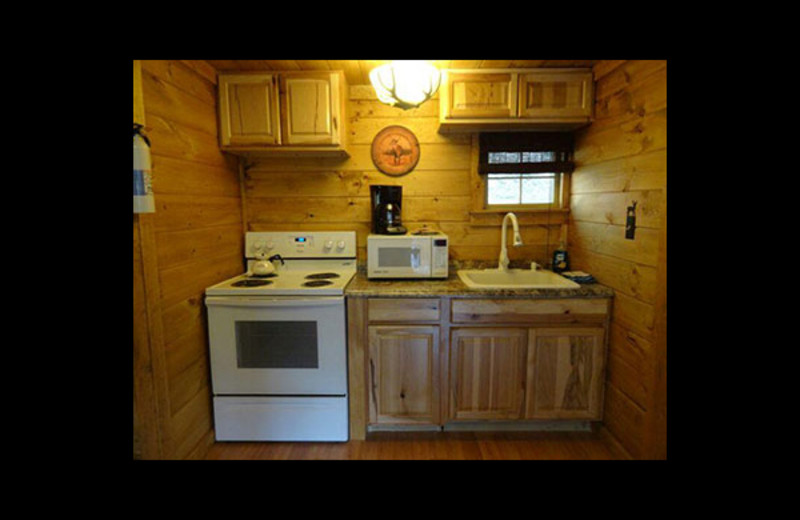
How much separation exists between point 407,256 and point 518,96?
1.14m

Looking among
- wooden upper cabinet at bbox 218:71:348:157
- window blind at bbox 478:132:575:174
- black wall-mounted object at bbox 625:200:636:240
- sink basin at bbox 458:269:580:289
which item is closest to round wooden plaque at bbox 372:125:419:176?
wooden upper cabinet at bbox 218:71:348:157

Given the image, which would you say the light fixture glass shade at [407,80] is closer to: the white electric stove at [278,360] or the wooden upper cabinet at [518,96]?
the wooden upper cabinet at [518,96]

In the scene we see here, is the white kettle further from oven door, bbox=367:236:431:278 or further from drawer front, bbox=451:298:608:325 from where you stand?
drawer front, bbox=451:298:608:325

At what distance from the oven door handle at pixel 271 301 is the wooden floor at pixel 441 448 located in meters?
0.80

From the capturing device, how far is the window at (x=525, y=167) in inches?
89.4

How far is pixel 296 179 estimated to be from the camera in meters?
2.37

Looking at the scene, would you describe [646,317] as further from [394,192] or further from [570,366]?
[394,192]

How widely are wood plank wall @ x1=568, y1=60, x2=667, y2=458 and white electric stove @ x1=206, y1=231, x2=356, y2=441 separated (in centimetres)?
145

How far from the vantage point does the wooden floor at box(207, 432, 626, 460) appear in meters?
1.83

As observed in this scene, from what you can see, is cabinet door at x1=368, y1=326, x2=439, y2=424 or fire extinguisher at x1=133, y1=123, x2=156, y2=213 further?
cabinet door at x1=368, y1=326, x2=439, y2=424

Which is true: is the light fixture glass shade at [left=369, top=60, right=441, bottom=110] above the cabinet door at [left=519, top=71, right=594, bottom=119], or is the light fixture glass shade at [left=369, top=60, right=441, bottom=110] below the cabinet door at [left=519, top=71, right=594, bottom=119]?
below

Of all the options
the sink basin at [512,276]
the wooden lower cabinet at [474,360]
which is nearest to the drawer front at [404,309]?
the wooden lower cabinet at [474,360]

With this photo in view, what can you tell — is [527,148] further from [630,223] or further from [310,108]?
[310,108]

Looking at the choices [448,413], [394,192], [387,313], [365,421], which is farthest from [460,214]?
[365,421]
